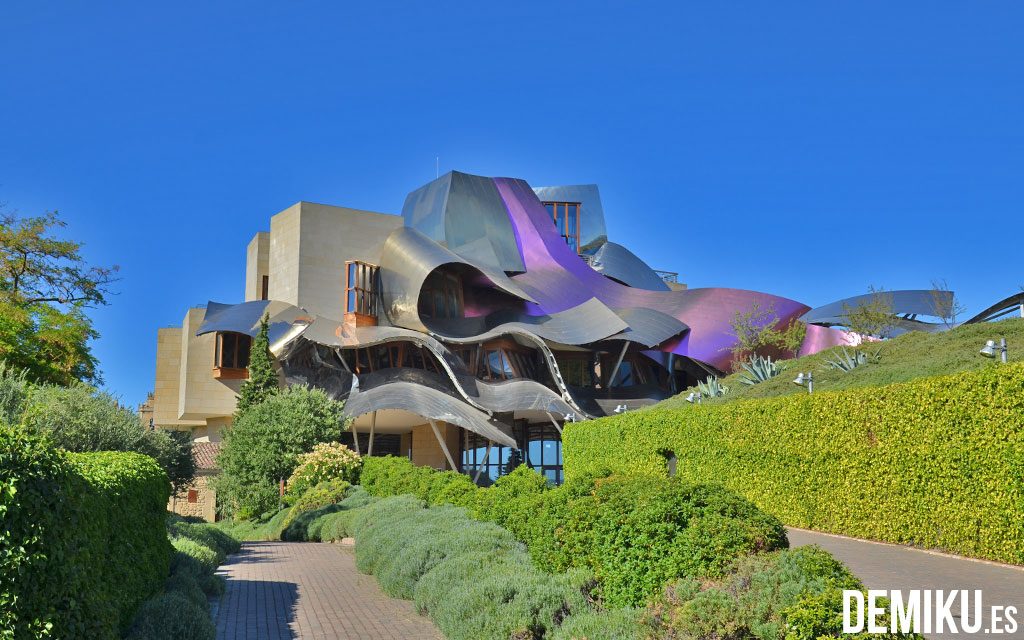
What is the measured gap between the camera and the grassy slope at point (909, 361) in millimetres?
17562

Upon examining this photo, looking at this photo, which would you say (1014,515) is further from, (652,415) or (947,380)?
(652,415)

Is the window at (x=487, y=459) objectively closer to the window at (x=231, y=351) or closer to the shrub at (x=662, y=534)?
the window at (x=231, y=351)

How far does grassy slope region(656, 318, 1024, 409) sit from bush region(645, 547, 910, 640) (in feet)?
31.9

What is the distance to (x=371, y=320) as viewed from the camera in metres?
45.5

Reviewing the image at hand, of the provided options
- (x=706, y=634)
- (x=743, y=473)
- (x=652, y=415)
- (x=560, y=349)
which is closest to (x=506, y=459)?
(x=560, y=349)

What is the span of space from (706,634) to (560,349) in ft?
142

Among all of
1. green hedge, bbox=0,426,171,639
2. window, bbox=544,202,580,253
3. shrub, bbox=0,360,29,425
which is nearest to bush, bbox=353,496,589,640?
green hedge, bbox=0,426,171,639

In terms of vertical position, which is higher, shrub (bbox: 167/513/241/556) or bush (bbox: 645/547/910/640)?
bush (bbox: 645/547/910/640)

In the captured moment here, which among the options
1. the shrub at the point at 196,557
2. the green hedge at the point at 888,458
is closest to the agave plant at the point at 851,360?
the green hedge at the point at 888,458

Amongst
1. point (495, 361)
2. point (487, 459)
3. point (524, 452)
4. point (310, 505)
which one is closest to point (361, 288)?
point (495, 361)

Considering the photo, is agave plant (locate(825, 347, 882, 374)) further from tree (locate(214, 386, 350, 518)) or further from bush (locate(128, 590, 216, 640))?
tree (locate(214, 386, 350, 518))

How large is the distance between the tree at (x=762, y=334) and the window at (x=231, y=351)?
87.3 feet

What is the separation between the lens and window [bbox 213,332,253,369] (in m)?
47.6

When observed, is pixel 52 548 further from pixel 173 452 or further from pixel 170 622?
pixel 173 452
